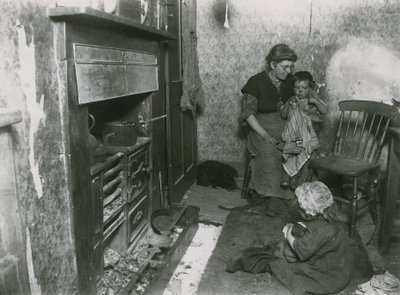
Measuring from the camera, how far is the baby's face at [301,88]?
170 inches

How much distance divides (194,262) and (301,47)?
10.6ft

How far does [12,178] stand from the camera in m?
1.65

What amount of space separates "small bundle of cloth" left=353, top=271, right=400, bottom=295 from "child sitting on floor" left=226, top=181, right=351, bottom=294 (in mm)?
139

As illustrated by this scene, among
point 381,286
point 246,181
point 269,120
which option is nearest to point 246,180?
point 246,181

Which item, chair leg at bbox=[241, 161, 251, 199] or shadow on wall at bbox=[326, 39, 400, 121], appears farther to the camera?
shadow on wall at bbox=[326, 39, 400, 121]

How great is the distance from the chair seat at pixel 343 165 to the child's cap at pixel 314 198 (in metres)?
0.92

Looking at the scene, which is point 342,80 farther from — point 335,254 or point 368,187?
point 335,254

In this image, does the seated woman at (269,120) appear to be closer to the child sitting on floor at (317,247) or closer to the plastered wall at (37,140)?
the child sitting on floor at (317,247)

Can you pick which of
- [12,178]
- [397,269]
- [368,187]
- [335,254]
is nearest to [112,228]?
[12,178]

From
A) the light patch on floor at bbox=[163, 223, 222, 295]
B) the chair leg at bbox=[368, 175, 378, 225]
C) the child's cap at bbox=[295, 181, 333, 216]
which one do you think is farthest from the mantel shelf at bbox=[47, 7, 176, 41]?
the chair leg at bbox=[368, 175, 378, 225]

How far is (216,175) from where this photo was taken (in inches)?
212

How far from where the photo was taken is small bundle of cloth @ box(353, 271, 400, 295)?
286cm

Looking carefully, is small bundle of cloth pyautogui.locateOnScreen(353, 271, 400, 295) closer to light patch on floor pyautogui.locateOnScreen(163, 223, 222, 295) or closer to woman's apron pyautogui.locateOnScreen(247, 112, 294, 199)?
light patch on floor pyautogui.locateOnScreen(163, 223, 222, 295)

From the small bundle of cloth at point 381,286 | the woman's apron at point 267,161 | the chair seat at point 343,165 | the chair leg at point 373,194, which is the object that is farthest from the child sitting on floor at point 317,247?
the woman's apron at point 267,161
